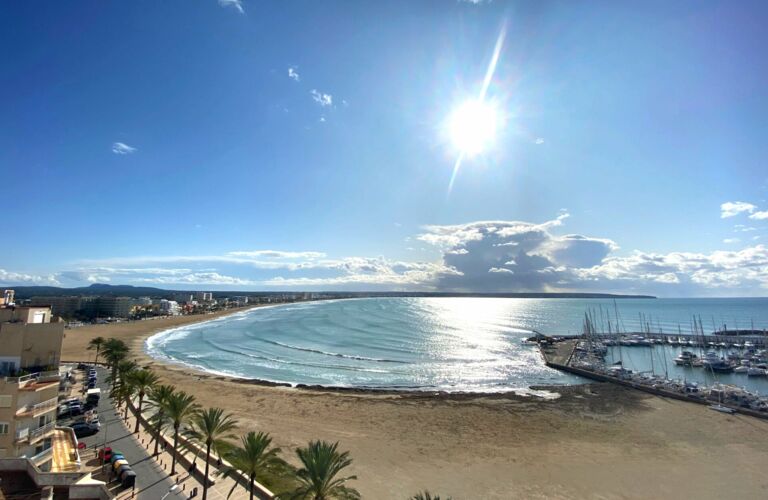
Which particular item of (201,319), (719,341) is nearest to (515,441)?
(719,341)

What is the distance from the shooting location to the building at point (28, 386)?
20.6 m

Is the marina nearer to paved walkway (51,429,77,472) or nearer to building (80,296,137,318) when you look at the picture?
paved walkway (51,429,77,472)

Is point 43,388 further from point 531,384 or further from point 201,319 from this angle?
point 201,319

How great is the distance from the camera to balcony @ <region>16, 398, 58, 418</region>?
827 inches

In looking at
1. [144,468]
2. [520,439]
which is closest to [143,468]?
[144,468]

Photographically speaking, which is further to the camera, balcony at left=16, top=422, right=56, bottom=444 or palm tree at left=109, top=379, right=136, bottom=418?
palm tree at left=109, top=379, right=136, bottom=418

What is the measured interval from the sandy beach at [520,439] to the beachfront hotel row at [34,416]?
1531 centimetres

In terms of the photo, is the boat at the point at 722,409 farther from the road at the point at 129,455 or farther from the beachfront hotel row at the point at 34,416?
the beachfront hotel row at the point at 34,416

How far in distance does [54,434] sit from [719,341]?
137807 mm

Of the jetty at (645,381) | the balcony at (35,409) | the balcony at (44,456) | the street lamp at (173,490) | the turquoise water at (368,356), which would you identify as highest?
the balcony at (35,409)

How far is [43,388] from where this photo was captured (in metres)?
22.2

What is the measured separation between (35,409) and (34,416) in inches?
13.5

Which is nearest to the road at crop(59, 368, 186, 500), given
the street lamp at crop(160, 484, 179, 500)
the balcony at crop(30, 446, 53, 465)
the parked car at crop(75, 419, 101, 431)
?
the street lamp at crop(160, 484, 179, 500)

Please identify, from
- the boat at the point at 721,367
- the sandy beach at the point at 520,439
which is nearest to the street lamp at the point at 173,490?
the sandy beach at the point at 520,439
